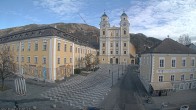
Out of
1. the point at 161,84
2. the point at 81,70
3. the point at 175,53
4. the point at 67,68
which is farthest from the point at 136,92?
the point at 81,70

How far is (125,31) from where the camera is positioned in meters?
88.2

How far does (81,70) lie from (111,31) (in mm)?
38903

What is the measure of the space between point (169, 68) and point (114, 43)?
5397 cm

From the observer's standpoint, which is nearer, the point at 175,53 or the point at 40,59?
the point at 175,53

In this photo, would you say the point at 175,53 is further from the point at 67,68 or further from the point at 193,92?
the point at 67,68

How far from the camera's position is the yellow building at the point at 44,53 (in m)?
41.6

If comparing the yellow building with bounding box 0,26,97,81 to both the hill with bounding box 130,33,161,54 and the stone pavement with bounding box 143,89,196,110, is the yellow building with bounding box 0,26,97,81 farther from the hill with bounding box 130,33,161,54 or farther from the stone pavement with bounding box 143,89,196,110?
the hill with bounding box 130,33,161,54

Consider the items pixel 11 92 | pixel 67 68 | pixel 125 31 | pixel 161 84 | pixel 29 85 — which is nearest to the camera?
pixel 11 92

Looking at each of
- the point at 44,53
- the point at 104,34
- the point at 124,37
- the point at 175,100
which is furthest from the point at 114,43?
the point at 175,100

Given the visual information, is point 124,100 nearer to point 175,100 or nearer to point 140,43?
point 175,100

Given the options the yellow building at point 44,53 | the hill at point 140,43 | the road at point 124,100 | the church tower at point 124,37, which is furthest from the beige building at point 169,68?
the hill at point 140,43

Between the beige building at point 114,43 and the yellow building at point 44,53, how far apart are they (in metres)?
39.5

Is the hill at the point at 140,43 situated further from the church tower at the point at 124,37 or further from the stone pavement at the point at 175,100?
the stone pavement at the point at 175,100

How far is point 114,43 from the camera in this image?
89688mm
